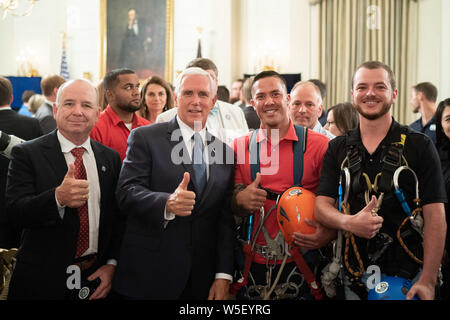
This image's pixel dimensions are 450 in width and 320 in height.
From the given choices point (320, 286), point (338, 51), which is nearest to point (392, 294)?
point (320, 286)

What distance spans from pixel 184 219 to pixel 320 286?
835 millimetres

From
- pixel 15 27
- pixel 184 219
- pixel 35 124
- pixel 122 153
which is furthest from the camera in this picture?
pixel 15 27

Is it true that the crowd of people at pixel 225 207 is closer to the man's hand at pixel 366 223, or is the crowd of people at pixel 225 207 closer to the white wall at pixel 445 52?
the man's hand at pixel 366 223

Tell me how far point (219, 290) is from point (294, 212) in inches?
22.2

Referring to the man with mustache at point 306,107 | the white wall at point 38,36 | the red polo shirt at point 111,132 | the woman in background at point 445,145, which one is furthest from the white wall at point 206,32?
the woman in background at point 445,145

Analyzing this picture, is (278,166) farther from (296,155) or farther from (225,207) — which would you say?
(225,207)

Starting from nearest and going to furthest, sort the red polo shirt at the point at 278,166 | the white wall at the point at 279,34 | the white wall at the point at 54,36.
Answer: the red polo shirt at the point at 278,166 < the white wall at the point at 279,34 < the white wall at the point at 54,36

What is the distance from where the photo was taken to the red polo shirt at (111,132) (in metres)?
3.22

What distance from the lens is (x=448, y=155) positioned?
9.59 ft

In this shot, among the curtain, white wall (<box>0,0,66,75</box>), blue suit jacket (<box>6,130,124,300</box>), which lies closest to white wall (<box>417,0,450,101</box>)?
the curtain

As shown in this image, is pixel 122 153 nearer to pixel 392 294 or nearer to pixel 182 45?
pixel 392 294

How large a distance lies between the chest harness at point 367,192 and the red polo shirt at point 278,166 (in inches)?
9.0

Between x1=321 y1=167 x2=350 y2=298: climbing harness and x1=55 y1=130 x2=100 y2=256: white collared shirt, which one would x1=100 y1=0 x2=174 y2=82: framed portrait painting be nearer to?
x1=55 y1=130 x2=100 y2=256: white collared shirt

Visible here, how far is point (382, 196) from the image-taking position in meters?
2.16
